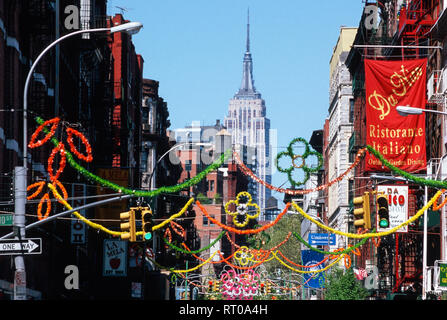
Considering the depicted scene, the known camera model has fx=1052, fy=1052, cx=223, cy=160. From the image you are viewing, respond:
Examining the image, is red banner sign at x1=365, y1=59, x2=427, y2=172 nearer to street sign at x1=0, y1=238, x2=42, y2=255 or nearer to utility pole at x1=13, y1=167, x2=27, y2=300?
utility pole at x1=13, y1=167, x2=27, y2=300

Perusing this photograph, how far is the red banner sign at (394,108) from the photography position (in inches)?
1777

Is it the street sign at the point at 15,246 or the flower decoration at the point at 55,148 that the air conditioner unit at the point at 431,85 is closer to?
the flower decoration at the point at 55,148

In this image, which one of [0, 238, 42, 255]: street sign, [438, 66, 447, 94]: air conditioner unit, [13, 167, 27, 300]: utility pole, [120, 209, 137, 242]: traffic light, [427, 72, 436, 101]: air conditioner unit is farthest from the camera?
[427, 72, 436, 101]: air conditioner unit

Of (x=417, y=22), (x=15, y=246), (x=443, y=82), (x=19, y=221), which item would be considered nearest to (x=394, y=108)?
(x=443, y=82)

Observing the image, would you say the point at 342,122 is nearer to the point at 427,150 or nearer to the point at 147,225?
the point at 427,150

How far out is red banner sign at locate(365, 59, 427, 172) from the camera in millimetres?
45125

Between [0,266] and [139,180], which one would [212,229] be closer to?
[139,180]

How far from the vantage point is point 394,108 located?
151 ft

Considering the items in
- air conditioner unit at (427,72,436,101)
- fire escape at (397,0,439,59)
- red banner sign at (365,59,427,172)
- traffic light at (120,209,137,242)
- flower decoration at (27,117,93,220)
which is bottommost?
traffic light at (120,209,137,242)

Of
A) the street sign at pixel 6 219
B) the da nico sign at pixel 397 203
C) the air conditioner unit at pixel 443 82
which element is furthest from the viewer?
the da nico sign at pixel 397 203

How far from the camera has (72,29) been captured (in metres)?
55.2

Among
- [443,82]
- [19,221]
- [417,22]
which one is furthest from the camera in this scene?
[417,22]

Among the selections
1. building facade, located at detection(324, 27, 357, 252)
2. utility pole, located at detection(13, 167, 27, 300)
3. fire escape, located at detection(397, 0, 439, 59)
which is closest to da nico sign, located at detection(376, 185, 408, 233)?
fire escape, located at detection(397, 0, 439, 59)

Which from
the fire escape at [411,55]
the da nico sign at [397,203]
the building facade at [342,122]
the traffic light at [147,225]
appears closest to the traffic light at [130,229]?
the traffic light at [147,225]
